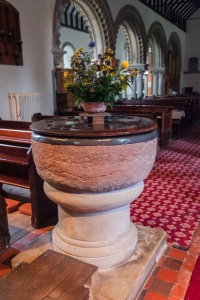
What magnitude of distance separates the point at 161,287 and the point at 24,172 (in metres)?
1.79

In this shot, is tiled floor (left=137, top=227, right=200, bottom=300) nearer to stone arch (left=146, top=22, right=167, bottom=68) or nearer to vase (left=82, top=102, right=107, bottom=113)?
vase (left=82, top=102, right=107, bottom=113)

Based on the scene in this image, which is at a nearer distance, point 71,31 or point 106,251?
point 106,251

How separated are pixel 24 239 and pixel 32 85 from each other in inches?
175

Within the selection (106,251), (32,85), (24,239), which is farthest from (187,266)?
(32,85)

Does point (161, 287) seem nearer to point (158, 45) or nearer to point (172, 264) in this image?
point (172, 264)

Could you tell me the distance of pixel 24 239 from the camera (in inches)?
97.0

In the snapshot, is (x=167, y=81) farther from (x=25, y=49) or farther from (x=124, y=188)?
(x=124, y=188)

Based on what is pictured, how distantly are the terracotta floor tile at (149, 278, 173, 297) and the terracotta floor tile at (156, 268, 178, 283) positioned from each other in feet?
0.12

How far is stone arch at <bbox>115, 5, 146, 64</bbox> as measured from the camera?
10331 millimetres

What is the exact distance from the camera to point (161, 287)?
185 centimetres

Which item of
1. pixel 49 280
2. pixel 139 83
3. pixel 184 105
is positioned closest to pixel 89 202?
pixel 49 280

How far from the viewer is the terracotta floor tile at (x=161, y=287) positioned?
1.80 meters

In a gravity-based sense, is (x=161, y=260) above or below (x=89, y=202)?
below

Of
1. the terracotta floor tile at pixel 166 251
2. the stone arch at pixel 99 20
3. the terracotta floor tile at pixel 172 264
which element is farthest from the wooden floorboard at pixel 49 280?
the stone arch at pixel 99 20
